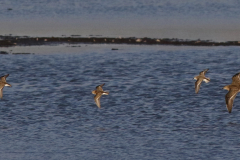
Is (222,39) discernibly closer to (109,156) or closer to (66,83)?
(66,83)

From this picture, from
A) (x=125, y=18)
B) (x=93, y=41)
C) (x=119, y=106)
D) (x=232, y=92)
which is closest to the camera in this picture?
(x=232, y=92)

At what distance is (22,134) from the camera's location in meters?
21.7

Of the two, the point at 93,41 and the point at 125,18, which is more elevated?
the point at 125,18

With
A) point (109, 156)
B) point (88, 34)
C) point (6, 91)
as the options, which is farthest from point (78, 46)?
point (109, 156)

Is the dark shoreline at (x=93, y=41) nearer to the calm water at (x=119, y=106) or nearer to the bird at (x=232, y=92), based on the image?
the calm water at (x=119, y=106)

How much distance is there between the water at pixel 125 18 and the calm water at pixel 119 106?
4.29m

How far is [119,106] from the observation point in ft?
85.8

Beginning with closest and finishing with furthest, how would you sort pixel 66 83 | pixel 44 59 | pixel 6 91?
1. pixel 6 91
2. pixel 66 83
3. pixel 44 59

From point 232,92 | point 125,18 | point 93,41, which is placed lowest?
point 232,92

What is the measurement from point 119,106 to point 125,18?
A: 25.2 m

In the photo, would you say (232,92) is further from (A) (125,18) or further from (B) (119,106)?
(A) (125,18)

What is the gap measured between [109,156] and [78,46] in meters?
22.2

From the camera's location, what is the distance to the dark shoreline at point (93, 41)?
40.1m

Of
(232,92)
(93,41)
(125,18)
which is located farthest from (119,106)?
(125,18)
